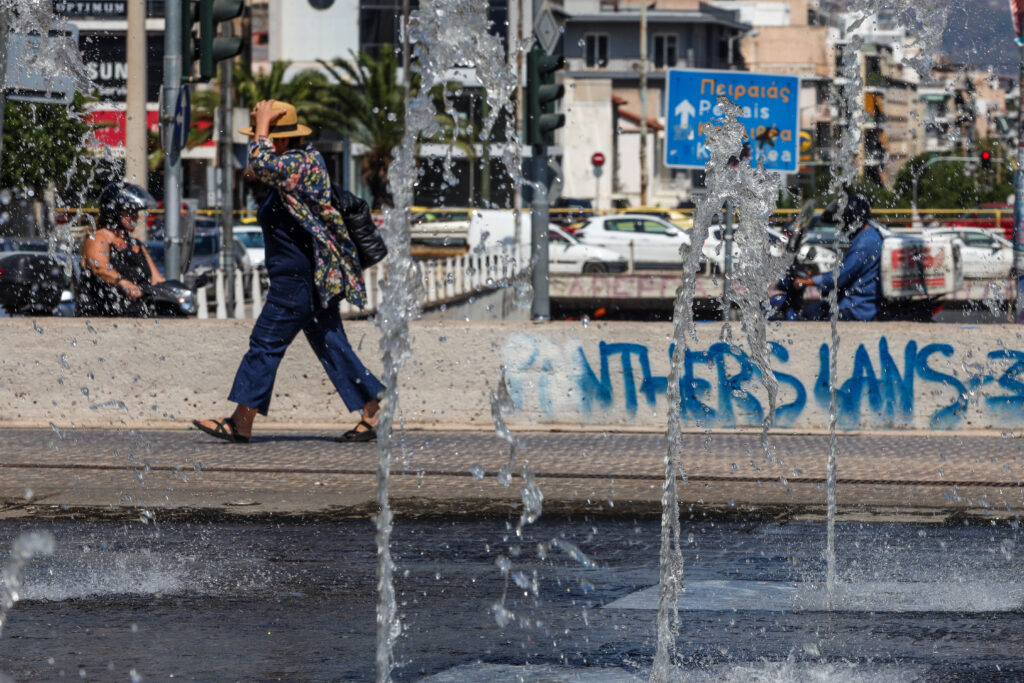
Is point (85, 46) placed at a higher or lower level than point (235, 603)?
higher

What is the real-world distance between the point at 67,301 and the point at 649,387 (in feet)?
54.0

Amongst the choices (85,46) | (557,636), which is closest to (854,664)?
(557,636)

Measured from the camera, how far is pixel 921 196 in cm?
5112

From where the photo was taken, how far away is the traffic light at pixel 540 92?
61.9 feet

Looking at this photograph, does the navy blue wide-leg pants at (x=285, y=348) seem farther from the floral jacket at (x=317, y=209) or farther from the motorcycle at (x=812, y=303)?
the motorcycle at (x=812, y=303)

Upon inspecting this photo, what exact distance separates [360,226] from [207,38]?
→ 585 centimetres

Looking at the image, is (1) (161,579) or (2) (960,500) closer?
(1) (161,579)

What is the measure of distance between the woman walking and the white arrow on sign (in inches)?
338

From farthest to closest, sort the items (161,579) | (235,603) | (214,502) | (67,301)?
(67,301), (214,502), (161,579), (235,603)

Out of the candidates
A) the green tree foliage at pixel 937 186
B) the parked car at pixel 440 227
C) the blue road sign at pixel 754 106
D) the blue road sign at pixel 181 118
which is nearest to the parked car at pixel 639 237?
the parked car at pixel 440 227

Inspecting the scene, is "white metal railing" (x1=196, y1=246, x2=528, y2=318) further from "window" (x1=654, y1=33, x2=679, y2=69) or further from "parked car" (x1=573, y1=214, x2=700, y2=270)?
"window" (x1=654, y1=33, x2=679, y2=69)

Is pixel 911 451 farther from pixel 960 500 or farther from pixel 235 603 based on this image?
pixel 235 603

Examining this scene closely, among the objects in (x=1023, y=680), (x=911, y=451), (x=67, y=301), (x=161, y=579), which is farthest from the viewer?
(x=67, y=301)

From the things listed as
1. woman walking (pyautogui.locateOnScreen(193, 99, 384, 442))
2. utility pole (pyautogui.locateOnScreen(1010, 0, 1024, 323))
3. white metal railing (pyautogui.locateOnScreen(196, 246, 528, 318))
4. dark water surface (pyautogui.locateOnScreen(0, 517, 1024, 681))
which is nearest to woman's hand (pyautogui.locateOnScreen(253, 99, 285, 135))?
woman walking (pyautogui.locateOnScreen(193, 99, 384, 442))
